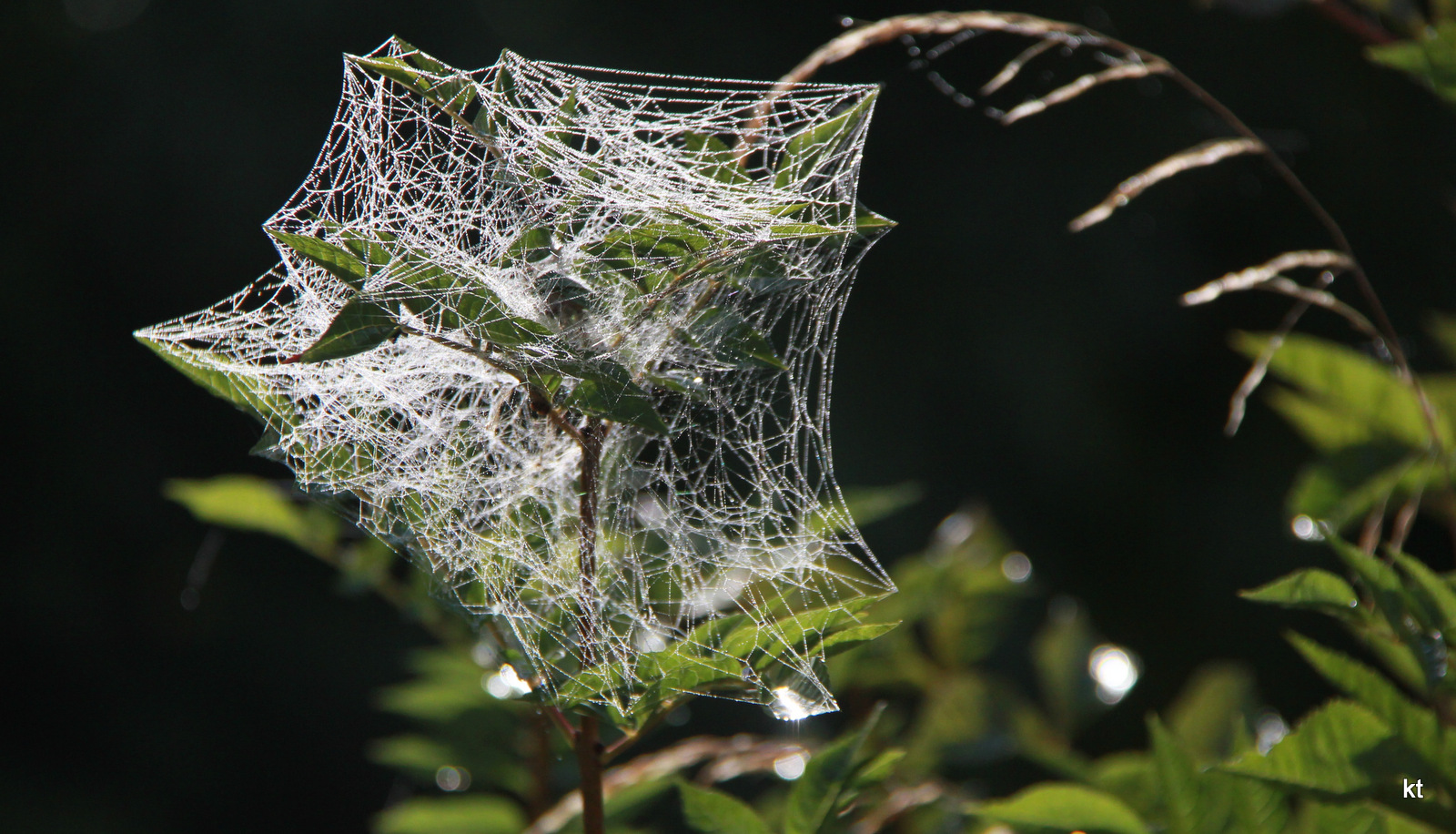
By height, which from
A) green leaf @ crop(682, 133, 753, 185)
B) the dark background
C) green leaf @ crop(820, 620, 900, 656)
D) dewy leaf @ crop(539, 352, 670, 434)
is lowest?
the dark background

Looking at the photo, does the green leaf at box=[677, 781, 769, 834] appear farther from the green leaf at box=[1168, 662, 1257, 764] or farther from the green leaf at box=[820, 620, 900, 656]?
the green leaf at box=[1168, 662, 1257, 764]

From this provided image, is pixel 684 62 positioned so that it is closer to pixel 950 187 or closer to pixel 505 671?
pixel 950 187

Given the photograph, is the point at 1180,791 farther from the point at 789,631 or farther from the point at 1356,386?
the point at 1356,386

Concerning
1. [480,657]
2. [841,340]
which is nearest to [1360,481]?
[480,657]

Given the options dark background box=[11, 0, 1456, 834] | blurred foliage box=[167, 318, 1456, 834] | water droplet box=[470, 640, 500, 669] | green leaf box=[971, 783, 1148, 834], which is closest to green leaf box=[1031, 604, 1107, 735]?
blurred foliage box=[167, 318, 1456, 834]

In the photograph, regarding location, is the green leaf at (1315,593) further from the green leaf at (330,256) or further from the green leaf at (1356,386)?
the green leaf at (330,256)

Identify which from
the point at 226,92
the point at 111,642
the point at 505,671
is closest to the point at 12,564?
the point at 111,642
